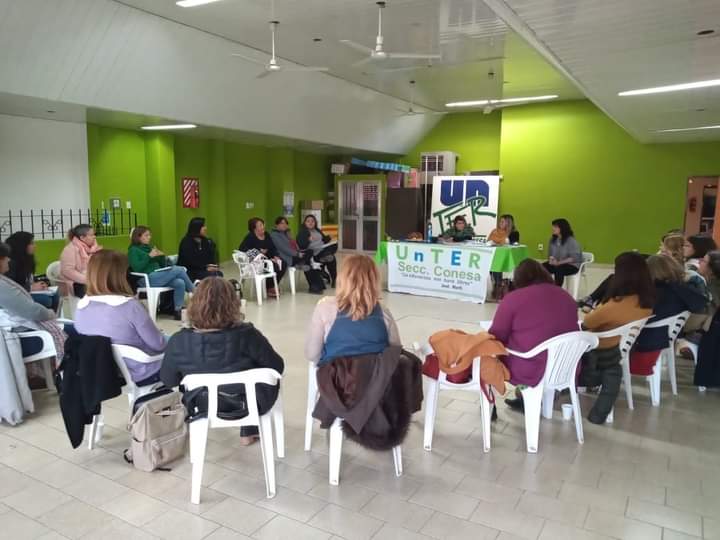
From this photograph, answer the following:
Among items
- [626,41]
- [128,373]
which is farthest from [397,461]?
[626,41]

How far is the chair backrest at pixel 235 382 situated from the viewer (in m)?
2.30

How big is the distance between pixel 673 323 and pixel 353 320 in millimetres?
2408

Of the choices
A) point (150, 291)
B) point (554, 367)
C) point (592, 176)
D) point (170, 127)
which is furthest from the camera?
point (592, 176)

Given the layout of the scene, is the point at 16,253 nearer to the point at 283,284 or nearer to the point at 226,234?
the point at 283,284

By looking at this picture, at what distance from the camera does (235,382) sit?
233cm

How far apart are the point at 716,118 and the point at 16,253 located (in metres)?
8.61

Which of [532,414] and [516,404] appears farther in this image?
[516,404]

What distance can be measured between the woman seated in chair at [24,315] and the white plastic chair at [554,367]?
2885 millimetres

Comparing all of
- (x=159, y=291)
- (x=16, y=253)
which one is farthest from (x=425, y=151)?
(x=16, y=253)

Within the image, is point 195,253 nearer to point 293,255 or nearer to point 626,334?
point 293,255

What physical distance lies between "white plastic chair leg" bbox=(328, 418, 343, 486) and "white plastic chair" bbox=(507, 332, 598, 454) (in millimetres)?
1080

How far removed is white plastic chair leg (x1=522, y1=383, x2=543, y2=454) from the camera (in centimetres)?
283

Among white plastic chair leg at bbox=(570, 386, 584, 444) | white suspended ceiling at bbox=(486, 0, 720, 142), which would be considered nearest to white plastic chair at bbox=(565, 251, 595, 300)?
white suspended ceiling at bbox=(486, 0, 720, 142)

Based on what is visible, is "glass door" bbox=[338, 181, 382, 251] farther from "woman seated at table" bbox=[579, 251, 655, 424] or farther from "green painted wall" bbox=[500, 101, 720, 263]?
"woman seated at table" bbox=[579, 251, 655, 424]
